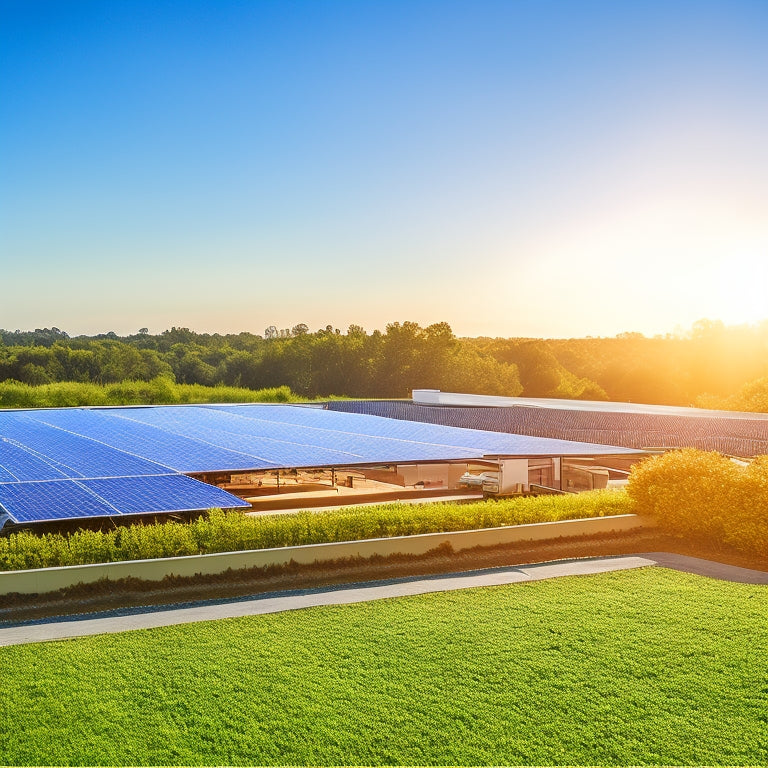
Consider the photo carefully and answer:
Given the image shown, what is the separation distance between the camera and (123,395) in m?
52.5

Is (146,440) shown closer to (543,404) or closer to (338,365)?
(543,404)

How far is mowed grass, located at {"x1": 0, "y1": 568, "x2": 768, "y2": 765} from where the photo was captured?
803cm

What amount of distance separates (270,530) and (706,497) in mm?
9846

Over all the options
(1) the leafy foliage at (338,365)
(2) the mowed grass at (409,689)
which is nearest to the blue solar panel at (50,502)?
(2) the mowed grass at (409,689)

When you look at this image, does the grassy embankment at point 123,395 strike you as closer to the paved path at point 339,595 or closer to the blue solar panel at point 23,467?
the blue solar panel at point 23,467

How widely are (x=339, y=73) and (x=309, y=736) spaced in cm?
2318

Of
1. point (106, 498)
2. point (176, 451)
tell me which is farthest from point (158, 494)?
point (176, 451)

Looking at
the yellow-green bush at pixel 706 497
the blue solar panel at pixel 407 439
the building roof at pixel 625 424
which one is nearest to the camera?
the yellow-green bush at pixel 706 497

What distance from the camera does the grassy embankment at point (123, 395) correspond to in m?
48.9

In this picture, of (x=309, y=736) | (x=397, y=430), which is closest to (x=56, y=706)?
(x=309, y=736)

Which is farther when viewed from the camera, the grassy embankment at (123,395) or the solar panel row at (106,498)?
the grassy embankment at (123,395)

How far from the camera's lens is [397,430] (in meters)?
27.5

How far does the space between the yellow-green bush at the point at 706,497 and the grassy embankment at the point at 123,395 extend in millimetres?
34403

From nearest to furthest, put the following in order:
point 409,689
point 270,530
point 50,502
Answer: point 409,689 < point 50,502 < point 270,530
